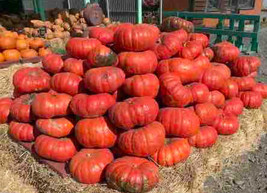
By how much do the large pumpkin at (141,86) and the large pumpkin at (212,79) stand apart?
1.05m

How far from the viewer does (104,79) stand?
340 cm

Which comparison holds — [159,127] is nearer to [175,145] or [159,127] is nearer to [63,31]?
[175,145]

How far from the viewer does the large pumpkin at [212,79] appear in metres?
4.26

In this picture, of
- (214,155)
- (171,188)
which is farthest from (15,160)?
(214,155)

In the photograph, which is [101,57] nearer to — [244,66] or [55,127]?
[55,127]

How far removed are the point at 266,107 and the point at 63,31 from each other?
29.9 feet

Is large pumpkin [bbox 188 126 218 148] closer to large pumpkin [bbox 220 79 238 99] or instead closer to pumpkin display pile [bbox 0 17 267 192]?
pumpkin display pile [bbox 0 17 267 192]

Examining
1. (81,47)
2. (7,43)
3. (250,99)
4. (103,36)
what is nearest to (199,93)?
(250,99)

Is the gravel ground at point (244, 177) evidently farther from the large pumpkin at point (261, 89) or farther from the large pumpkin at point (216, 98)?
the large pumpkin at point (261, 89)

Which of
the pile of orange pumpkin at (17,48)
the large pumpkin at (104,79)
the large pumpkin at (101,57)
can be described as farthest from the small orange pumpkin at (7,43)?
the large pumpkin at (104,79)

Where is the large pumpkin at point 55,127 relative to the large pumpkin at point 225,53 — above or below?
below

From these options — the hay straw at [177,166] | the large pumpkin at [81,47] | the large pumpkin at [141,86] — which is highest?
the large pumpkin at [81,47]

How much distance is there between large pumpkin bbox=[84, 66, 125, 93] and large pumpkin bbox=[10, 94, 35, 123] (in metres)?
1.04

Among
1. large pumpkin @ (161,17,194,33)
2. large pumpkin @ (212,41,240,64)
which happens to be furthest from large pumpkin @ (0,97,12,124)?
large pumpkin @ (212,41,240,64)
